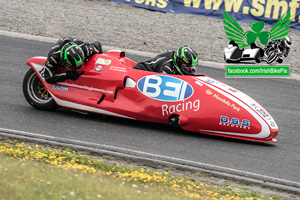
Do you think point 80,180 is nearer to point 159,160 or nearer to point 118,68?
point 159,160

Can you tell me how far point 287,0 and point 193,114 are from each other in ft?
35.1

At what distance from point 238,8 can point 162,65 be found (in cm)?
999

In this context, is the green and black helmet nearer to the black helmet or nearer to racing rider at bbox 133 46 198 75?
racing rider at bbox 133 46 198 75

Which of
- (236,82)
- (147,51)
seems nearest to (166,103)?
(236,82)

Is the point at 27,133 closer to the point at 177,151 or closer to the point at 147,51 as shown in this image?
the point at 177,151

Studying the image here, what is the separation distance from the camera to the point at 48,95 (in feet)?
28.6

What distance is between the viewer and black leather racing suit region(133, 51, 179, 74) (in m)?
8.31

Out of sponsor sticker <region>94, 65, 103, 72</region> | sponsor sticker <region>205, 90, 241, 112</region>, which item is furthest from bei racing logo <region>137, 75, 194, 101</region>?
sponsor sticker <region>94, 65, 103, 72</region>

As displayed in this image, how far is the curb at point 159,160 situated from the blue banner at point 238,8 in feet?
38.4

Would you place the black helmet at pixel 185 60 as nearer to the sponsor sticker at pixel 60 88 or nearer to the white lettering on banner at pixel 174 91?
the white lettering on banner at pixel 174 91

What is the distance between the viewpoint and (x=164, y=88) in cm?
794

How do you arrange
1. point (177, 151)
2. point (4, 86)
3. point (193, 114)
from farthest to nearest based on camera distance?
point (4, 86) → point (193, 114) → point (177, 151)

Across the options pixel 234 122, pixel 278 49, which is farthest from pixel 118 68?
pixel 278 49

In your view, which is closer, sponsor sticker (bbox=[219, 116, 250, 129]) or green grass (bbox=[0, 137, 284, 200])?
green grass (bbox=[0, 137, 284, 200])
